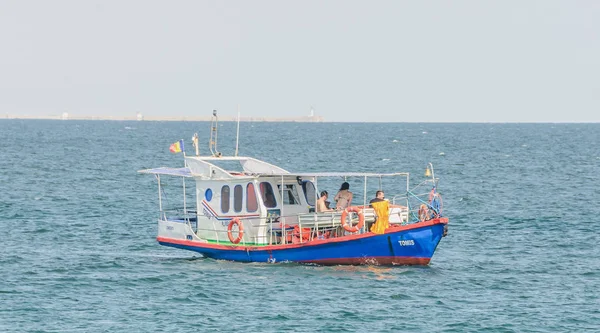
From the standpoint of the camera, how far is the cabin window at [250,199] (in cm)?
3222

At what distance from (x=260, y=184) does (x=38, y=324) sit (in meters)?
9.88

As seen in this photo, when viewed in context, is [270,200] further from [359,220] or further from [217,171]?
[359,220]

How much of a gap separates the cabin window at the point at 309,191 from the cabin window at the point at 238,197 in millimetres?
2173

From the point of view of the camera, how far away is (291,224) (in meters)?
32.4

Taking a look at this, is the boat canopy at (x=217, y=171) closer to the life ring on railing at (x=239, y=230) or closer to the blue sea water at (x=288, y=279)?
the life ring on railing at (x=239, y=230)

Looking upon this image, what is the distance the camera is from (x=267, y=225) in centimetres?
3191

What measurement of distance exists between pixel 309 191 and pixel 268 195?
5.32 ft

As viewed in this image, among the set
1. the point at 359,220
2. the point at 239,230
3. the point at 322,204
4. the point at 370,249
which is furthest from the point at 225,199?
the point at 370,249

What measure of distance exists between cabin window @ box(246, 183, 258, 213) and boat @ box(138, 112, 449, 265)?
0.03 meters

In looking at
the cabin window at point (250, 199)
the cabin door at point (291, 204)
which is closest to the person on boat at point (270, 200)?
the cabin door at point (291, 204)

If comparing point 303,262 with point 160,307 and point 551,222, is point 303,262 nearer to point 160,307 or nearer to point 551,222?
point 160,307

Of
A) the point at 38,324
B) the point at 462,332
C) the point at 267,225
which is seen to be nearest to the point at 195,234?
the point at 267,225

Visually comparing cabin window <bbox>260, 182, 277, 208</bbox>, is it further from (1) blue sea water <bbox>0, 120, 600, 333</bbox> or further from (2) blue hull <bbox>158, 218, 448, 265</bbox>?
(1) blue sea water <bbox>0, 120, 600, 333</bbox>

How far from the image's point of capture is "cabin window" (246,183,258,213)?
32219mm
